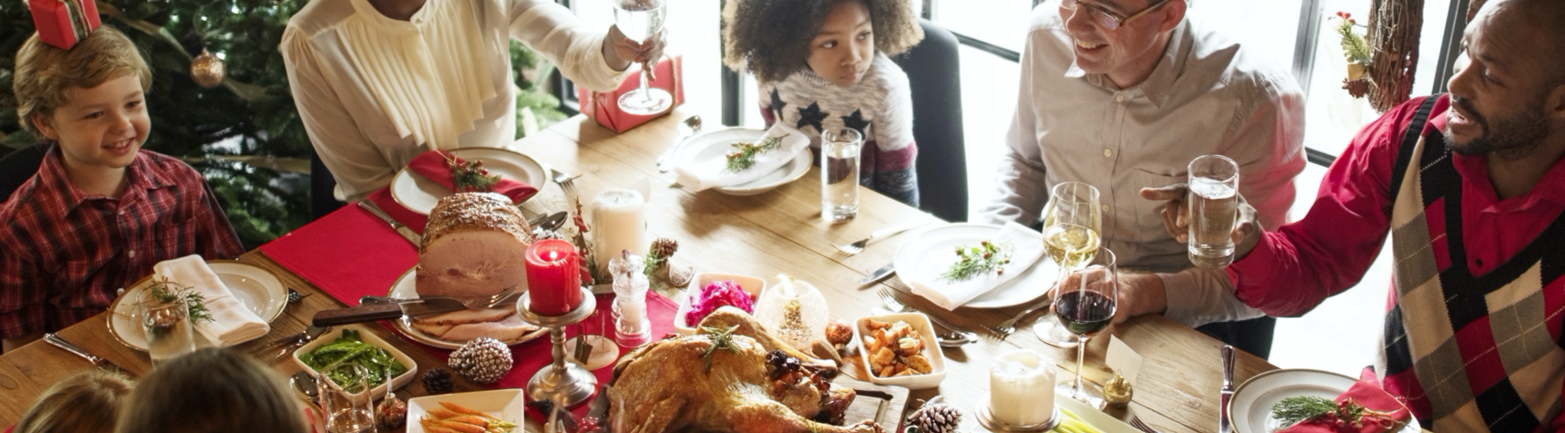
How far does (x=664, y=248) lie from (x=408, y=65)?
105 cm

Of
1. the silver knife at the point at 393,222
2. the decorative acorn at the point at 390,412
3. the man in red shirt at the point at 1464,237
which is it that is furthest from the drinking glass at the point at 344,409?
the man in red shirt at the point at 1464,237

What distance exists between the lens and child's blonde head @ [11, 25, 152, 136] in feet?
7.69

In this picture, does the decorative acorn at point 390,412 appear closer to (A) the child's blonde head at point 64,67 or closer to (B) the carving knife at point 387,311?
(B) the carving knife at point 387,311

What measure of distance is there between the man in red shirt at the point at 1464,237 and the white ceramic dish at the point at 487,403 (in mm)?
1016

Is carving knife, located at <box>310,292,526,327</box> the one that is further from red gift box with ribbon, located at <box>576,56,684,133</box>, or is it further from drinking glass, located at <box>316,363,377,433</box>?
red gift box with ribbon, located at <box>576,56,684,133</box>

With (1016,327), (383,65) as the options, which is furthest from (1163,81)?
(383,65)

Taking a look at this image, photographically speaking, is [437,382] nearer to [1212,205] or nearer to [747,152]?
[747,152]

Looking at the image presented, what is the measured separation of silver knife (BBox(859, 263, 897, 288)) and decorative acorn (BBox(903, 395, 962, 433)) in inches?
17.8

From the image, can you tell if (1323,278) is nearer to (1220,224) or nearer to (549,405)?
(1220,224)

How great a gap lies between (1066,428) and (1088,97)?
109cm

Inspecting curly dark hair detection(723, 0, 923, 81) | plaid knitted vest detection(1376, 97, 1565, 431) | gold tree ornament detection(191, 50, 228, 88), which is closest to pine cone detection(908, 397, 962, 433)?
plaid knitted vest detection(1376, 97, 1565, 431)

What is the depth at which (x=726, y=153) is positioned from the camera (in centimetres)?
265

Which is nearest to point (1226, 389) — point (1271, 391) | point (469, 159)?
point (1271, 391)

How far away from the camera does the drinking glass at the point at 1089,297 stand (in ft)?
5.54
